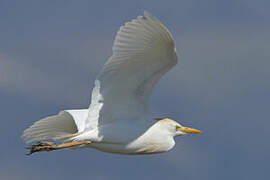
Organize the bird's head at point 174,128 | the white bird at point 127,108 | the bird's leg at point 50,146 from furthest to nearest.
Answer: the bird's head at point 174,128, the bird's leg at point 50,146, the white bird at point 127,108

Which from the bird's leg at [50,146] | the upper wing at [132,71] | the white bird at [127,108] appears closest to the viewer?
the upper wing at [132,71]

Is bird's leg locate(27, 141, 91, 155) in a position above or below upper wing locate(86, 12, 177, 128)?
below

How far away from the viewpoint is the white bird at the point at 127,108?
1385cm

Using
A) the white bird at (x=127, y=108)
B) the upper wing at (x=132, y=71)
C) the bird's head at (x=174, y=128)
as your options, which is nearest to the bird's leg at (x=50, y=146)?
the white bird at (x=127, y=108)

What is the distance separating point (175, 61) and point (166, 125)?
1.86m

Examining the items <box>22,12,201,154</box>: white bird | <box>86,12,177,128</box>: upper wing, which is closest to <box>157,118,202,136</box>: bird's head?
<box>22,12,201,154</box>: white bird

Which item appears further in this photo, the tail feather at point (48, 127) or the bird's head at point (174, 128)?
the tail feather at point (48, 127)

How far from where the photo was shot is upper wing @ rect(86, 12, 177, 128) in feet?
45.0

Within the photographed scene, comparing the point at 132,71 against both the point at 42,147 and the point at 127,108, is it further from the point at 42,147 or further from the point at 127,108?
the point at 42,147

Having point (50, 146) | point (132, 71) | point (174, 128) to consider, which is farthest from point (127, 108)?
point (50, 146)

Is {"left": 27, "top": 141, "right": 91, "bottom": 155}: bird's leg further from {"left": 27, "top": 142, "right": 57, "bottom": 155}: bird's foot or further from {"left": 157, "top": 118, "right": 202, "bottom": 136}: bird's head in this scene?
{"left": 157, "top": 118, "right": 202, "bottom": 136}: bird's head

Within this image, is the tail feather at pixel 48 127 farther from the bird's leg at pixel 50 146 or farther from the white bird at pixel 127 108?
the bird's leg at pixel 50 146

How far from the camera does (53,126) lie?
16.2 m

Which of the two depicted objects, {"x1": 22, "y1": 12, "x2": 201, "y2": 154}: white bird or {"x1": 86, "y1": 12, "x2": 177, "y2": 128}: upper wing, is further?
{"x1": 22, "y1": 12, "x2": 201, "y2": 154}: white bird
